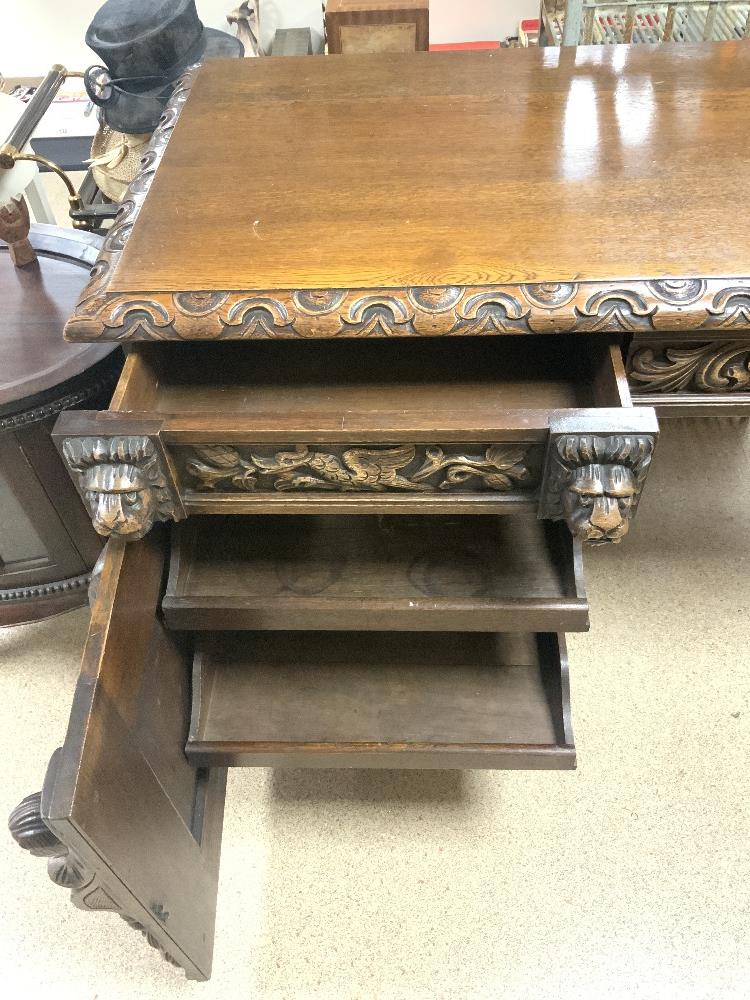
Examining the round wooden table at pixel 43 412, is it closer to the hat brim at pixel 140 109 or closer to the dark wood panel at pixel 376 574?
the dark wood panel at pixel 376 574

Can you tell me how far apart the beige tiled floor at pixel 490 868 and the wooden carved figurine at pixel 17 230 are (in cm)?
57

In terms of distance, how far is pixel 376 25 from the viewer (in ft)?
5.09

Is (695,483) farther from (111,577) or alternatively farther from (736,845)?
(111,577)

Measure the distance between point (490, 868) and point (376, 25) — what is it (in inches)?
62.3

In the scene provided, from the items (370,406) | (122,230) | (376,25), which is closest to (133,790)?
(370,406)

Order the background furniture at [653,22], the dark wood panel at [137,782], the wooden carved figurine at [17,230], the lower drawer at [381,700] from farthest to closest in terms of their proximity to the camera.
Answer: the background furniture at [653,22]
the wooden carved figurine at [17,230]
the lower drawer at [381,700]
the dark wood panel at [137,782]

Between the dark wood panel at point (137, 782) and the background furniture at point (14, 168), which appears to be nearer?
the dark wood panel at point (137, 782)

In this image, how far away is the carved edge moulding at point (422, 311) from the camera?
600 mm

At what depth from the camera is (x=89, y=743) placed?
524 millimetres

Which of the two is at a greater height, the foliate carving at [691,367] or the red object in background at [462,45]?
the foliate carving at [691,367]

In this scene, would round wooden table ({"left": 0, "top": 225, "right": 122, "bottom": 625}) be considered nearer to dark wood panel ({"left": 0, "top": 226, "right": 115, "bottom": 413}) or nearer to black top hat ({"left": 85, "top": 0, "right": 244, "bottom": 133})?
dark wood panel ({"left": 0, "top": 226, "right": 115, "bottom": 413})

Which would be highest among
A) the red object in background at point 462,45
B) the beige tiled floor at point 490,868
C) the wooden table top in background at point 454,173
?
the wooden table top in background at point 454,173

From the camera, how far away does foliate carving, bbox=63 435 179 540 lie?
1.94ft

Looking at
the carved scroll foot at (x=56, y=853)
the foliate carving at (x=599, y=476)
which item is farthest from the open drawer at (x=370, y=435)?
the carved scroll foot at (x=56, y=853)
